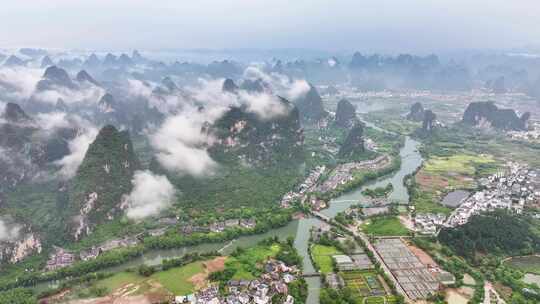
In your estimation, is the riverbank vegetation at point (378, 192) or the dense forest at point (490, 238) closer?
the dense forest at point (490, 238)

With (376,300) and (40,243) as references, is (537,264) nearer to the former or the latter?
(376,300)

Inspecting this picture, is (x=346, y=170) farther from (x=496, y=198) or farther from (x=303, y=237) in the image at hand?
(x=303, y=237)

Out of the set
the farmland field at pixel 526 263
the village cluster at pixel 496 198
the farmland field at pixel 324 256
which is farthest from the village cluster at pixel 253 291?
the farmland field at pixel 526 263

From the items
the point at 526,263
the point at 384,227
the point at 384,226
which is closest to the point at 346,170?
the point at 384,226

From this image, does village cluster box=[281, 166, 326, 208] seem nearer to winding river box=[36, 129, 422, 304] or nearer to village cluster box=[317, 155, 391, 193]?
village cluster box=[317, 155, 391, 193]

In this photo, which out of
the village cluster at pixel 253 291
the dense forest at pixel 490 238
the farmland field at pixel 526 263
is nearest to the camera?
the village cluster at pixel 253 291

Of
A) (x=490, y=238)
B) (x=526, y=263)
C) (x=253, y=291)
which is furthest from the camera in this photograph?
(x=490, y=238)

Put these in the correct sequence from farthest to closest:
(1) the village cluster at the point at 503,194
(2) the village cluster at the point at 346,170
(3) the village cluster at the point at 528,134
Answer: (3) the village cluster at the point at 528,134, (2) the village cluster at the point at 346,170, (1) the village cluster at the point at 503,194

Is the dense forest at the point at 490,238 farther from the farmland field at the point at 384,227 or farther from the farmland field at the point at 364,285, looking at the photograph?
the farmland field at the point at 364,285

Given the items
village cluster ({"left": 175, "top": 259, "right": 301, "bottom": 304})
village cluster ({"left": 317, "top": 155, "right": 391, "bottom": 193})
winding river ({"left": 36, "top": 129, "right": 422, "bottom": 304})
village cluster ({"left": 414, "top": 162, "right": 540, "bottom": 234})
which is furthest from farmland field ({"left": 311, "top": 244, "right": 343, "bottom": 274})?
village cluster ({"left": 317, "top": 155, "right": 391, "bottom": 193})
